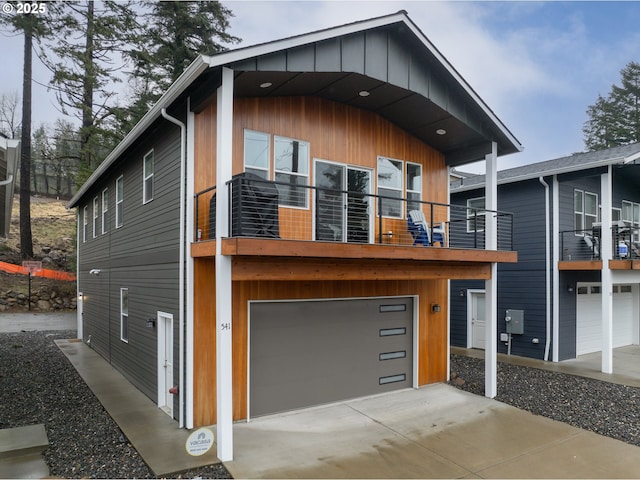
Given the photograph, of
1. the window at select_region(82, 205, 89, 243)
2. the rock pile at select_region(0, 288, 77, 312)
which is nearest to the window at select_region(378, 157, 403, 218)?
the window at select_region(82, 205, 89, 243)

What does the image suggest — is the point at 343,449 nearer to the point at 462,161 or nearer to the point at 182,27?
the point at 462,161

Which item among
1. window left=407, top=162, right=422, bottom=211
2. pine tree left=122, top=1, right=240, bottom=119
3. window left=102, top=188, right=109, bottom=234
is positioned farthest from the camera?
pine tree left=122, top=1, right=240, bottom=119

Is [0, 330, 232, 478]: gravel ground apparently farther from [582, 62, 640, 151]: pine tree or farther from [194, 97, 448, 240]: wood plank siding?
[582, 62, 640, 151]: pine tree

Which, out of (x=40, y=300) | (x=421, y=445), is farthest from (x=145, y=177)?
(x=40, y=300)

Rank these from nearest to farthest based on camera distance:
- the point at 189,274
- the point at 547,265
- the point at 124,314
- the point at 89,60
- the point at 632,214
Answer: the point at 189,274
the point at 124,314
the point at 547,265
the point at 632,214
the point at 89,60

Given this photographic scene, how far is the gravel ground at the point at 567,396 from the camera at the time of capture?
6965 mm

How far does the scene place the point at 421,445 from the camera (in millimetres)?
6117

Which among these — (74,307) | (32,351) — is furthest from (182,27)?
(32,351)

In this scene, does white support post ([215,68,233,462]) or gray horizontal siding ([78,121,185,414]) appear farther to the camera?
gray horizontal siding ([78,121,185,414])

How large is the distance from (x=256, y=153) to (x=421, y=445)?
5.26 metres

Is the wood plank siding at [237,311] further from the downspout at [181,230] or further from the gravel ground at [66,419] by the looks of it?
the gravel ground at [66,419]

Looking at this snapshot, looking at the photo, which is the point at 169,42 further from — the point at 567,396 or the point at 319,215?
the point at 567,396

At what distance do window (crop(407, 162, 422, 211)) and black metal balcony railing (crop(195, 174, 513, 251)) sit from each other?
0.09m

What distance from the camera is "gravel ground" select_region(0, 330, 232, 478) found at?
208 inches
